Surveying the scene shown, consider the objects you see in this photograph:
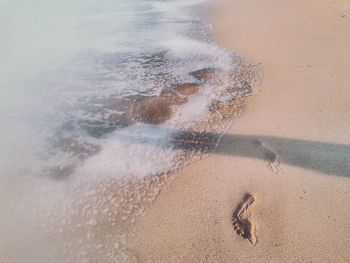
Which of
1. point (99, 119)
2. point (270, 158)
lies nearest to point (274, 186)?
point (270, 158)

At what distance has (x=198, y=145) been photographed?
430 cm

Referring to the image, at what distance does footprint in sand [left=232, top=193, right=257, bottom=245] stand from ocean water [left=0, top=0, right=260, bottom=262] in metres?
0.94

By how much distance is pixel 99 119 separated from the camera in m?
4.97

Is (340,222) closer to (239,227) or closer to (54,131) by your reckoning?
(239,227)

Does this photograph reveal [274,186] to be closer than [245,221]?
No

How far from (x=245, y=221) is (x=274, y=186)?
620mm

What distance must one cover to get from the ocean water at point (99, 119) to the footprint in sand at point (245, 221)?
3.08ft

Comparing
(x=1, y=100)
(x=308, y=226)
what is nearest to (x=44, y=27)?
(x=1, y=100)

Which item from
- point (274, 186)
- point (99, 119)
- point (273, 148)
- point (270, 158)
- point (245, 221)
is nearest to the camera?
point (245, 221)

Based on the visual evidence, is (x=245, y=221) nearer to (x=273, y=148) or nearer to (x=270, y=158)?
(x=270, y=158)

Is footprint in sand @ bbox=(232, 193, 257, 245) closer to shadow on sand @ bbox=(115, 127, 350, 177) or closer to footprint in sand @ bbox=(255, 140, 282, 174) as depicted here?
footprint in sand @ bbox=(255, 140, 282, 174)

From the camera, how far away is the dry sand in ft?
9.95

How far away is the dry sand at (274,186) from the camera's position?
9.95 ft

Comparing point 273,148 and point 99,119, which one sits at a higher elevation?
point 99,119
